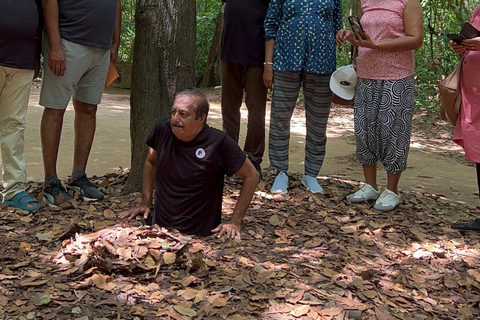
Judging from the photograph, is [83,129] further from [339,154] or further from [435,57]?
[435,57]

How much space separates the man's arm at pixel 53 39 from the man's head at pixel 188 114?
108 centimetres

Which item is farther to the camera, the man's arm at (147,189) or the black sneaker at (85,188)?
the black sneaker at (85,188)

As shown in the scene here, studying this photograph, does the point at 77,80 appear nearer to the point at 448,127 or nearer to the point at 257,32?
the point at 257,32

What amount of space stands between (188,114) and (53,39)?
4.32 feet

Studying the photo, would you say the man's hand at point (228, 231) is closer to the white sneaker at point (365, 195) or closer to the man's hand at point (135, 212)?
the man's hand at point (135, 212)

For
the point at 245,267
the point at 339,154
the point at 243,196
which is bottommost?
the point at 245,267

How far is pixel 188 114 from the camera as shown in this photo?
3.77 m

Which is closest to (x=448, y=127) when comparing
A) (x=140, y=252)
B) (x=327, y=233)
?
(x=327, y=233)

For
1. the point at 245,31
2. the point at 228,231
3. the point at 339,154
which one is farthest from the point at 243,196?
the point at 339,154

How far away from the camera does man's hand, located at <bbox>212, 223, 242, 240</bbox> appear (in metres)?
3.93

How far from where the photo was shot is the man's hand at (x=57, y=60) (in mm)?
4277

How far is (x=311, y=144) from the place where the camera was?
204 inches

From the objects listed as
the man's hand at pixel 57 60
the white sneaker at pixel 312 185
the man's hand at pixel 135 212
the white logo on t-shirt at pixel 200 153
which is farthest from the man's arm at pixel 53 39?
the white sneaker at pixel 312 185

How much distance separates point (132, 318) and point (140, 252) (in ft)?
1.93
